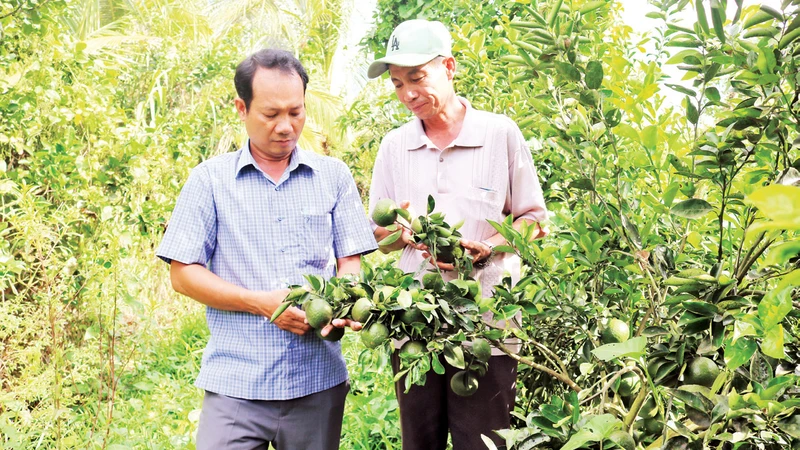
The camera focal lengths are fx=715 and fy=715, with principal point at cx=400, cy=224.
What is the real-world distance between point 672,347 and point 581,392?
0.25m

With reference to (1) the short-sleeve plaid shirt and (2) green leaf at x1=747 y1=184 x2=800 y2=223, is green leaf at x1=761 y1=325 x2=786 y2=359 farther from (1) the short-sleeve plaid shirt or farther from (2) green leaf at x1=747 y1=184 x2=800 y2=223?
(1) the short-sleeve plaid shirt

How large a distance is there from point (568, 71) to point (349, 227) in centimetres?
85

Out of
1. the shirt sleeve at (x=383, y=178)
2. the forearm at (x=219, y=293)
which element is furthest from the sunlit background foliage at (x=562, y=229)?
the shirt sleeve at (x=383, y=178)

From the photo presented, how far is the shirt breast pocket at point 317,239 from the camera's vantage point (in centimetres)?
192

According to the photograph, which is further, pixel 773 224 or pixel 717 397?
pixel 717 397

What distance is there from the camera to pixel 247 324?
1.86 meters

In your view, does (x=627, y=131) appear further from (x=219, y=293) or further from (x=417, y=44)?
(x=219, y=293)

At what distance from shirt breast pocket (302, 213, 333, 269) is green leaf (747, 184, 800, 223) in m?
1.52

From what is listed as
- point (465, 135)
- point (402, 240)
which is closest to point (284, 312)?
point (402, 240)

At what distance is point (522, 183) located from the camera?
2.13m

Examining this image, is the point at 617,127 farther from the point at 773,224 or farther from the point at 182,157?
the point at 182,157

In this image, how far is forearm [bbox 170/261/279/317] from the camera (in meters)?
1.77

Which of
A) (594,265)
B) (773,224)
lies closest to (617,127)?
(594,265)

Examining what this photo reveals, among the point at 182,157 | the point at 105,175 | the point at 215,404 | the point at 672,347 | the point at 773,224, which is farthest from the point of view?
the point at 182,157
